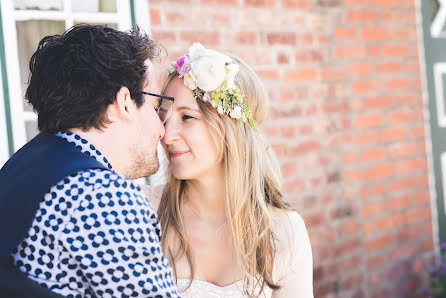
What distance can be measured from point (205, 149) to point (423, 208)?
3010 millimetres

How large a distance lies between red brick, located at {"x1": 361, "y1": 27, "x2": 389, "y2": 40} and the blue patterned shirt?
136 inches

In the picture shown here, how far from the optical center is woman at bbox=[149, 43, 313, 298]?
2.75 meters

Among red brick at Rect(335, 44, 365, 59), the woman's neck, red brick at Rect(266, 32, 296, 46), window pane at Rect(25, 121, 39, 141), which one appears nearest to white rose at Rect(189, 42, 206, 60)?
the woman's neck

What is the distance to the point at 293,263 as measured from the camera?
9.29ft

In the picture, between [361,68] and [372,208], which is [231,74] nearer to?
[361,68]

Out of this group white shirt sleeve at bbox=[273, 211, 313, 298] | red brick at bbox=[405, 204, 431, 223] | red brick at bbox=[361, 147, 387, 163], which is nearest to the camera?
white shirt sleeve at bbox=[273, 211, 313, 298]

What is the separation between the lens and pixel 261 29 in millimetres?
4156

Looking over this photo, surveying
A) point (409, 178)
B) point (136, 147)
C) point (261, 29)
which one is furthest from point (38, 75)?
point (409, 178)

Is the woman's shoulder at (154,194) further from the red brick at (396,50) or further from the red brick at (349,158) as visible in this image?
the red brick at (396,50)

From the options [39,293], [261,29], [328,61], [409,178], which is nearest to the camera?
[39,293]

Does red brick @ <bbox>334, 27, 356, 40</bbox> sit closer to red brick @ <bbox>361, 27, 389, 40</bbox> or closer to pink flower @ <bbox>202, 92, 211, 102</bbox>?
red brick @ <bbox>361, 27, 389, 40</bbox>

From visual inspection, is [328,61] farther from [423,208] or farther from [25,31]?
[25,31]

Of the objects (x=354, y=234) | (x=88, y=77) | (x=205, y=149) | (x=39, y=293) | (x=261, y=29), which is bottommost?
(x=354, y=234)

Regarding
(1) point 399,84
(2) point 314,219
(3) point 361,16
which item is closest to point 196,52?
(2) point 314,219
